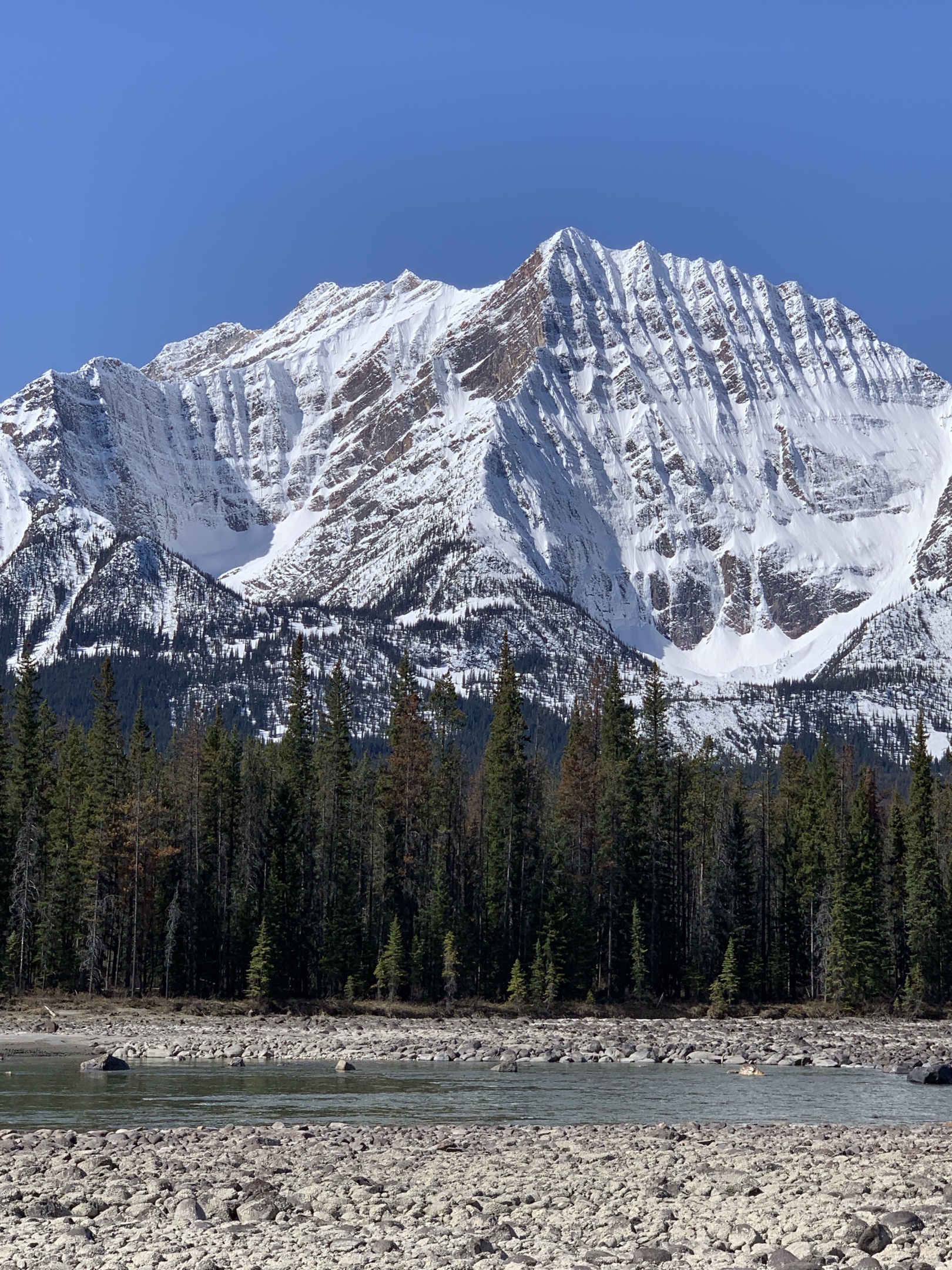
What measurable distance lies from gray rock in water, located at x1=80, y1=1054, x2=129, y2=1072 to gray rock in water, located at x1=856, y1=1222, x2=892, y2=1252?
2860cm

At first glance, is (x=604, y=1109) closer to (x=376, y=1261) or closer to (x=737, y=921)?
(x=376, y=1261)

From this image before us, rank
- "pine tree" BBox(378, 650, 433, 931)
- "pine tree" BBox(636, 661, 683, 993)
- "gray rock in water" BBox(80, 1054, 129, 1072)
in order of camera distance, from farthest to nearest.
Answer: "pine tree" BBox(636, 661, 683, 993) → "pine tree" BBox(378, 650, 433, 931) → "gray rock in water" BBox(80, 1054, 129, 1072)

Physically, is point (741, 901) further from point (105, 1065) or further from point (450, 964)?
point (105, 1065)

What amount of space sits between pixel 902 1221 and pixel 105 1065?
94.8 feet

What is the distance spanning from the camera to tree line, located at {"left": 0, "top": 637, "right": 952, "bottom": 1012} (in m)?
69.8

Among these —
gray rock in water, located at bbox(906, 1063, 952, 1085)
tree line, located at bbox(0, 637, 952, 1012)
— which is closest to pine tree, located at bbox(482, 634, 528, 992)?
tree line, located at bbox(0, 637, 952, 1012)

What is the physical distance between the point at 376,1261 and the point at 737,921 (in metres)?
64.0

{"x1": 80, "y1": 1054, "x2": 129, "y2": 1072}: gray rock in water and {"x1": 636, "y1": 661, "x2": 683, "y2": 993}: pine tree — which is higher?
Result: {"x1": 636, "y1": 661, "x2": 683, "y2": 993}: pine tree

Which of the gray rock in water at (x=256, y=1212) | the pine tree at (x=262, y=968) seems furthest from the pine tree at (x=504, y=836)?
the gray rock in water at (x=256, y=1212)

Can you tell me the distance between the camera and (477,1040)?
5488 centimetres

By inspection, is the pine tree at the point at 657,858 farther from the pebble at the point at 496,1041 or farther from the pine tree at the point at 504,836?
the pebble at the point at 496,1041

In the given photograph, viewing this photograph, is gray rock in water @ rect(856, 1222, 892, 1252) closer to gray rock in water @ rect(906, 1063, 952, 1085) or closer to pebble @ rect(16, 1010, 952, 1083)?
gray rock in water @ rect(906, 1063, 952, 1085)

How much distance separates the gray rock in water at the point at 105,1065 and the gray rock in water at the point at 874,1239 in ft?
93.8

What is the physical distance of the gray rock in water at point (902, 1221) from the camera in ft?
59.9
